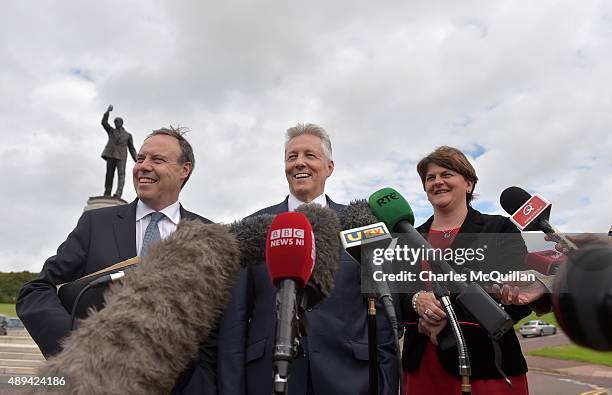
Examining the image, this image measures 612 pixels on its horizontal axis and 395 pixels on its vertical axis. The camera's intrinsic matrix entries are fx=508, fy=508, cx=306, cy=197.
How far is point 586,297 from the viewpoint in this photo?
81cm

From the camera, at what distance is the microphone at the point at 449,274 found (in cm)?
171

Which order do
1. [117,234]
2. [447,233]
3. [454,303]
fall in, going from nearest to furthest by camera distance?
[454,303], [117,234], [447,233]

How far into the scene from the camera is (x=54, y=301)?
7.90 ft

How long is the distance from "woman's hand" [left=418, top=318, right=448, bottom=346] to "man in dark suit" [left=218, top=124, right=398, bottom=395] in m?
0.22

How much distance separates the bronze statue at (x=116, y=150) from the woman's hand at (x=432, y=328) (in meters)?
18.3

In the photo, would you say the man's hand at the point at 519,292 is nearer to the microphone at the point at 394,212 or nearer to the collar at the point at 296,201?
the microphone at the point at 394,212

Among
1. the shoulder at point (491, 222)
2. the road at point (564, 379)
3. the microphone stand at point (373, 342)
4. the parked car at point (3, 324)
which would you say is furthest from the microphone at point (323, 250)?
the parked car at point (3, 324)

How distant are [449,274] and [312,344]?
0.91m

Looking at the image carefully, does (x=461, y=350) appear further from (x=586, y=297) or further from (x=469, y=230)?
(x=469, y=230)

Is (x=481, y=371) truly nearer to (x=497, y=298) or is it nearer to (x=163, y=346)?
(x=497, y=298)

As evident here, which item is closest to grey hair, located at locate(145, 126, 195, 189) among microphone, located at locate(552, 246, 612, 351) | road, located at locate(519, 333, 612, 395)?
microphone, located at locate(552, 246, 612, 351)

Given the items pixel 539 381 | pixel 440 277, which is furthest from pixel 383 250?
pixel 539 381

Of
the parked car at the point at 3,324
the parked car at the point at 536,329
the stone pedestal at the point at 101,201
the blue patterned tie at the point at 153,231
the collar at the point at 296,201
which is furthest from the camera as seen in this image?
the parked car at the point at 536,329

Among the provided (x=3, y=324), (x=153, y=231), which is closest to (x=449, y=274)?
(x=153, y=231)
